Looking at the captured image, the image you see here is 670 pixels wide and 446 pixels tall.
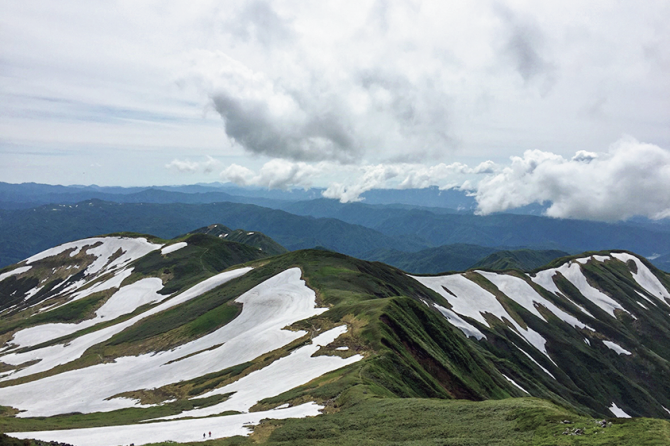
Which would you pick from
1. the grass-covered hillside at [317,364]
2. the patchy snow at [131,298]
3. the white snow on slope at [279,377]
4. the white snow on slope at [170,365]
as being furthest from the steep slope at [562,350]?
the patchy snow at [131,298]

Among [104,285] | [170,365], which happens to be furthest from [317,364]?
[104,285]

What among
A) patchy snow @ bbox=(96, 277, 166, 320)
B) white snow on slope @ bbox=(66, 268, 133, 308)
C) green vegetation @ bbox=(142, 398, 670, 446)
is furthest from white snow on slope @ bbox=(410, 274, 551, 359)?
white snow on slope @ bbox=(66, 268, 133, 308)

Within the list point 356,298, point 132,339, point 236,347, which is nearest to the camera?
point 236,347

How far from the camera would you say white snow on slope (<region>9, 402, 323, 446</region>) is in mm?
39562

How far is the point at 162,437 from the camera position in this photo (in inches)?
1565

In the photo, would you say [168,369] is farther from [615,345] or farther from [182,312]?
[615,345]

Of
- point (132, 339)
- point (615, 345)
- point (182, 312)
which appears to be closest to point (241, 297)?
point (182, 312)

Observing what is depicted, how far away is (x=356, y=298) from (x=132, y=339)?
67667 mm

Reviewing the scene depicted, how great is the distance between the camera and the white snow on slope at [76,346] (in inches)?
4460

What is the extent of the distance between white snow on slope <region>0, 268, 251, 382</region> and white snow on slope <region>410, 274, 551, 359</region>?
88.7 m

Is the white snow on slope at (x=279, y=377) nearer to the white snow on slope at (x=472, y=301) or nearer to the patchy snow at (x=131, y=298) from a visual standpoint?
the white snow on slope at (x=472, y=301)

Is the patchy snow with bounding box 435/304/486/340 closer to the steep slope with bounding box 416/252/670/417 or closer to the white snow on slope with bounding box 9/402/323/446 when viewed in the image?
the steep slope with bounding box 416/252/670/417

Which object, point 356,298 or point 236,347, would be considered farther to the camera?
point 356,298

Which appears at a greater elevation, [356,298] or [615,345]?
[356,298]
